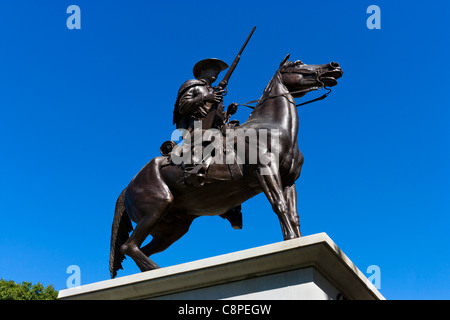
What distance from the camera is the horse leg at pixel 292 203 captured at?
7512 millimetres

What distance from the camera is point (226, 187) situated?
800cm

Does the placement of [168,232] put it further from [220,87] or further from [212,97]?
[220,87]

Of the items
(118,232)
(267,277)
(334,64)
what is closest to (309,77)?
(334,64)

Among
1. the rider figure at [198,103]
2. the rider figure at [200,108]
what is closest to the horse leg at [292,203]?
the rider figure at [200,108]

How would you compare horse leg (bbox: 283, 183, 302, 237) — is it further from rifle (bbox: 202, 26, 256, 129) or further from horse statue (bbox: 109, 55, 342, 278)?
rifle (bbox: 202, 26, 256, 129)

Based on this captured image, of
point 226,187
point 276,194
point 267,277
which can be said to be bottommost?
point 267,277

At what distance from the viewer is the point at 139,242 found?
26.7 feet

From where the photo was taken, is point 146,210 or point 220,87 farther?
point 220,87

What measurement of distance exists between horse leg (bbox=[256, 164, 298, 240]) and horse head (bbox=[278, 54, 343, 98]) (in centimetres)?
173

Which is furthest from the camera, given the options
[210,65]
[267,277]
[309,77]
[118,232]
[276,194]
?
[210,65]

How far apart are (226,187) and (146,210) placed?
1272 mm

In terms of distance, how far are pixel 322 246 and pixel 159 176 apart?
3.48 m
